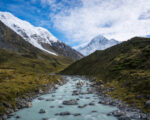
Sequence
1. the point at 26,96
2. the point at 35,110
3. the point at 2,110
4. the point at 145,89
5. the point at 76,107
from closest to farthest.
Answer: the point at 2,110, the point at 35,110, the point at 76,107, the point at 145,89, the point at 26,96

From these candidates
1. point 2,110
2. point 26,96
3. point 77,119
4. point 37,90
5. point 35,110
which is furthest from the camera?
point 37,90

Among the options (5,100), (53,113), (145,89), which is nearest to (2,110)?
(5,100)

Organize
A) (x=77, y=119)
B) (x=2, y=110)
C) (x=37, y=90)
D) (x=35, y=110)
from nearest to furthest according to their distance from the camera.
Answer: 1. (x=77, y=119)
2. (x=2, y=110)
3. (x=35, y=110)
4. (x=37, y=90)

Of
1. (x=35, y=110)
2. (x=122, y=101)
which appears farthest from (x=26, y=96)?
(x=122, y=101)

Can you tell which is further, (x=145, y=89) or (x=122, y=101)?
(x=145, y=89)

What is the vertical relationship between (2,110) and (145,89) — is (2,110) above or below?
below

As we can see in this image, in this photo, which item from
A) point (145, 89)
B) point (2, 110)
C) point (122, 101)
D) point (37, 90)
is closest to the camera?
point (2, 110)

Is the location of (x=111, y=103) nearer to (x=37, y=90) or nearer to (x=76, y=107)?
(x=76, y=107)

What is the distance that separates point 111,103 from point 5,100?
1023 inches

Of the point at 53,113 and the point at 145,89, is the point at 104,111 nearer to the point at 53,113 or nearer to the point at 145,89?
the point at 53,113

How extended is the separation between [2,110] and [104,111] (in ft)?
70.4

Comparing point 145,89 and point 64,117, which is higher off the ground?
point 145,89

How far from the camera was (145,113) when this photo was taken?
27.7 m

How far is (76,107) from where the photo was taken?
34.8m
